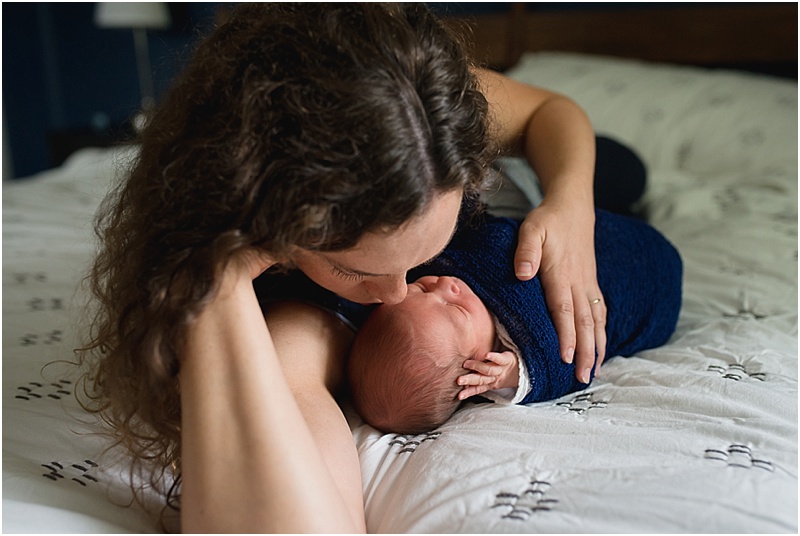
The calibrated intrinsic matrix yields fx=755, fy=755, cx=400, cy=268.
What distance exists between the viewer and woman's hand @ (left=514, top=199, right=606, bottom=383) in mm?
1011

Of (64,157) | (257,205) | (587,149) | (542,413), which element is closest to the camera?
(257,205)

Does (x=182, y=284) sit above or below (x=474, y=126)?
below

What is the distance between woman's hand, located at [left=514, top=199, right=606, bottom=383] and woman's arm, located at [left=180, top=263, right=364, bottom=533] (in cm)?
40

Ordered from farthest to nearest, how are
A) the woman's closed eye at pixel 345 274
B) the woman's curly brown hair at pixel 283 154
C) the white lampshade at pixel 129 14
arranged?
1. the white lampshade at pixel 129 14
2. the woman's closed eye at pixel 345 274
3. the woman's curly brown hair at pixel 283 154

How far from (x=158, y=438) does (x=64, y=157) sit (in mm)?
3642

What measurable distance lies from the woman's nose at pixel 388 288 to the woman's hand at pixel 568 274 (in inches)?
8.3

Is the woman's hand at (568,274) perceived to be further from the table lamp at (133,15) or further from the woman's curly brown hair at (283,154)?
the table lamp at (133,15)

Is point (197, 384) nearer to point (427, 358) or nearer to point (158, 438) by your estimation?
point (158, 438)

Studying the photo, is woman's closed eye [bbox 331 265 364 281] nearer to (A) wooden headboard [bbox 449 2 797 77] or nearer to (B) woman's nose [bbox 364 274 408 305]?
(B) woman's nose [bbox 364 274 408 305]

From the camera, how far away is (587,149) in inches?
49.1

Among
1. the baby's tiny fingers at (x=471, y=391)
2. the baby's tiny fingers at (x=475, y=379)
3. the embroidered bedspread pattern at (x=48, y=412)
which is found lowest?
the embroidered bedspread pattern at (x=48, y=412)

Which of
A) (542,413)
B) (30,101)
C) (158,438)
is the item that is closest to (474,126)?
(542,413)

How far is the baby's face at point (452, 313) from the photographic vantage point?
0.97 metres

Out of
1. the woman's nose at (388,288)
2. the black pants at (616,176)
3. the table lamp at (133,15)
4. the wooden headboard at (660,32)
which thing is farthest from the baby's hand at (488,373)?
the table lamp at (133,15)
